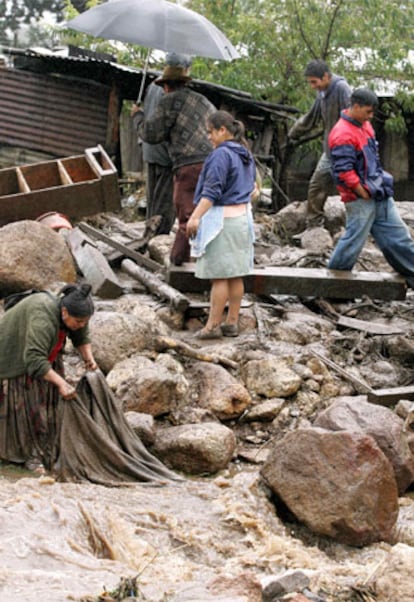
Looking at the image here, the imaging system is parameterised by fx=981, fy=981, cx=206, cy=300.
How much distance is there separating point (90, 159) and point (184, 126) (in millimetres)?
2240

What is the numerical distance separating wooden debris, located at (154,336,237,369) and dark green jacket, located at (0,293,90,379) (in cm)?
180

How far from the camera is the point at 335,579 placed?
15.4 ft

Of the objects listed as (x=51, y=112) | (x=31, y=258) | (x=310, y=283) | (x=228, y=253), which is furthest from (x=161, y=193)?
(x=51, y=112)

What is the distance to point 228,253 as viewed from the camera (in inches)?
325

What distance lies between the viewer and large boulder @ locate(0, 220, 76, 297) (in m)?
9.10

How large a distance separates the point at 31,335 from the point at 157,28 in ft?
13.5

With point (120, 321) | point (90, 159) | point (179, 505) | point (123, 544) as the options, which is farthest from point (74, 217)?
point (123, 544)

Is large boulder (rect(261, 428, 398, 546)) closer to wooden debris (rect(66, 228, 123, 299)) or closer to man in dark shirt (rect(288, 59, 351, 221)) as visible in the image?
wooden debris (rect(66, 228, 123, 299))

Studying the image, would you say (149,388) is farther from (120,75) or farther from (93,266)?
(120,75)

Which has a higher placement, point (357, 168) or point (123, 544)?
point (357, 168)

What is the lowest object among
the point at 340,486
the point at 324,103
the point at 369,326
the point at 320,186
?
the point at 369,326

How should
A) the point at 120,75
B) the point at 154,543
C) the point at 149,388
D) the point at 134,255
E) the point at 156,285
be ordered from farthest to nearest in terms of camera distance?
the point at 120,75
the point at 134,255
the point at 156,285
the point at 149,388
the point at 154,543

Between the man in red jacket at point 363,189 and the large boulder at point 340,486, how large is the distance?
3554 mm

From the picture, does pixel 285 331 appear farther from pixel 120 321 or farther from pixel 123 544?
pixel 123 544
